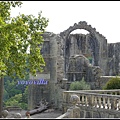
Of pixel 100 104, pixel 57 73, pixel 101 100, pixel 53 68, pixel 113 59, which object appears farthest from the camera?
pixel 113 59

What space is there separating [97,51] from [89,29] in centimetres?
367

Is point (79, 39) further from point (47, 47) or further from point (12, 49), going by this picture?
point (12, 49)

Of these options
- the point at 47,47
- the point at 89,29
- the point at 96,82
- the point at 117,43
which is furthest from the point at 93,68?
the point at 117,43

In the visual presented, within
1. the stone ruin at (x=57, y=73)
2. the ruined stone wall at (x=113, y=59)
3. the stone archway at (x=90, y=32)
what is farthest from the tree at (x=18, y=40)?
the ruined stone wall at (x=113, y=59)

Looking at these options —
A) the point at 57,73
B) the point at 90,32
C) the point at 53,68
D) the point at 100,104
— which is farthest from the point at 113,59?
the point at 100,104

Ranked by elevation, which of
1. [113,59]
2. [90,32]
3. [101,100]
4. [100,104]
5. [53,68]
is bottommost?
[100,104]

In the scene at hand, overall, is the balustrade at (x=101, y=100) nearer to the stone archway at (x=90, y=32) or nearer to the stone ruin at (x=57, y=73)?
the stone ruin at (x=57, y=73)

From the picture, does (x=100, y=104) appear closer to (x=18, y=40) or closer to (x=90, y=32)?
(x=18, y=40)

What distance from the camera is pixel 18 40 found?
1328 centimetres

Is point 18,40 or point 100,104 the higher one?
point 18,40

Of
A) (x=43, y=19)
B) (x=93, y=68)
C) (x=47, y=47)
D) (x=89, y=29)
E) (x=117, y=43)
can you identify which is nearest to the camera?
(x=43, y=19)

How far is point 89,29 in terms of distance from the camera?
152 ft

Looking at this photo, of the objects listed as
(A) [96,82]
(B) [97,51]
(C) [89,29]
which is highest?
(C) [89,29]

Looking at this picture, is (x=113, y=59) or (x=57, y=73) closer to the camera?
(x=57, y=73)
